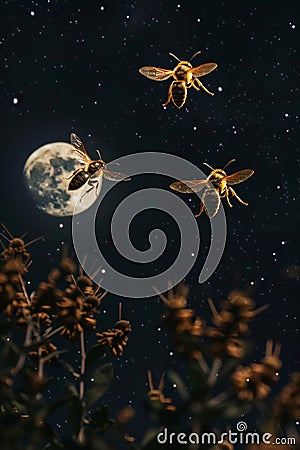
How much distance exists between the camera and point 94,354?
108 cm

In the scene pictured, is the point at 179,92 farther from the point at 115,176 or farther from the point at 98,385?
the point at 98,385

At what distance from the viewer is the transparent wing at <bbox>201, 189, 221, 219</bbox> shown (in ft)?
12.0

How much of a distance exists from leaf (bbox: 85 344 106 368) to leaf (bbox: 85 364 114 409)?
9 cm

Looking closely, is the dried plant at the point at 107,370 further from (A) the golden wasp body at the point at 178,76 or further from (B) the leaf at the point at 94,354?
(A) the golden wasp body at the point at 178,76

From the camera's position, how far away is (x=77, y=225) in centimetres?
768

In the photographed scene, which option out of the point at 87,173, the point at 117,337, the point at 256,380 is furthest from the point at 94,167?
the point at 256,380

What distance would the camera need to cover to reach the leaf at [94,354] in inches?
42.2

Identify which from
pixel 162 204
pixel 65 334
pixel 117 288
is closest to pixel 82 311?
pixel 65 334

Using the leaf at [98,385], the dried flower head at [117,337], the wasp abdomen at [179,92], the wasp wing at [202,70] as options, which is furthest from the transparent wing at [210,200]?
the leaf at [98,385]

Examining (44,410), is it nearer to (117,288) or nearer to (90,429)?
(90,429)

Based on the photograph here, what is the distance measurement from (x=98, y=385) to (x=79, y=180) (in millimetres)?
3250

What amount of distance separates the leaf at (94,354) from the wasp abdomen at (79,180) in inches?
121

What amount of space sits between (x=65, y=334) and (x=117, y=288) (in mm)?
6391

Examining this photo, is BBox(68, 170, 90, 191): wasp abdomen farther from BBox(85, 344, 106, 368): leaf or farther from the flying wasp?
BBox(85, 344, 106, 368): leaf
